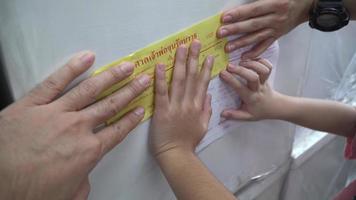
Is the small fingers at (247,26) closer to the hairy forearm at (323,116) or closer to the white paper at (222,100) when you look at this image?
the white paper at (222,100)

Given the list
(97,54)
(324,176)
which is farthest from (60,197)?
(324,176)

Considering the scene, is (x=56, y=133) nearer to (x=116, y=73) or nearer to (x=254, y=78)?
(x=116, y=73)

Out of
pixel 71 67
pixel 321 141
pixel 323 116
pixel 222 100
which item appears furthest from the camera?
pixel 321 141

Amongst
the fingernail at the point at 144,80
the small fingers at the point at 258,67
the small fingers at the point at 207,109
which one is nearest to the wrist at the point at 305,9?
the small fingers at the point at 258,67

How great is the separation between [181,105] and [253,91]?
16 cm

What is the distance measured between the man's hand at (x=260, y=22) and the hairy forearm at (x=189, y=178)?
164 millimetres

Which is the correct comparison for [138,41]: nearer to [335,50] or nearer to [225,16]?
[225,16]

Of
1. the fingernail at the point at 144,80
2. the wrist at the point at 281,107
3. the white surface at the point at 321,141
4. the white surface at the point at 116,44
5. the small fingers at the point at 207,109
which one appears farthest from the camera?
the white surface at the point at 321,141

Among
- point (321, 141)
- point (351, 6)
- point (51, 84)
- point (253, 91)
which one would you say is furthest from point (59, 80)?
point (321, 141)

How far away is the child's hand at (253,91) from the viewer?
602mm

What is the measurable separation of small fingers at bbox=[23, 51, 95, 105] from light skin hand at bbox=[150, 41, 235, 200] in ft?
0.40

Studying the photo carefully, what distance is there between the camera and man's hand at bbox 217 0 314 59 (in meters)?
0.55

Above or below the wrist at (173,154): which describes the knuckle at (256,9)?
above

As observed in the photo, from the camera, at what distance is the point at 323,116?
0.76m
